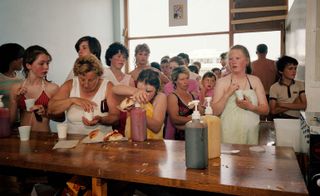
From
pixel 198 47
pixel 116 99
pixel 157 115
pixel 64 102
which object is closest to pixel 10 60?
pixel 64 102

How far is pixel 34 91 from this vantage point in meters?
2.27

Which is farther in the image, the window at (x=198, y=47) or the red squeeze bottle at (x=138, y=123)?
the window at (x=198, y=47)

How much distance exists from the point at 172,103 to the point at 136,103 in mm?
883

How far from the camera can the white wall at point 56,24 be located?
4113 millimetres

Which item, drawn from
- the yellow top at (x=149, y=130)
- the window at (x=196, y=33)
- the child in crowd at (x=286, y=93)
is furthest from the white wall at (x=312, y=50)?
the window at (x=196, y=33)

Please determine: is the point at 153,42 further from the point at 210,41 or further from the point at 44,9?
the point at 44,9

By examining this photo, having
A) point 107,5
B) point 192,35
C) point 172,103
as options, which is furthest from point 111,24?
point 172,103

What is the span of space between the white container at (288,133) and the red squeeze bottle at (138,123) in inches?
28.4

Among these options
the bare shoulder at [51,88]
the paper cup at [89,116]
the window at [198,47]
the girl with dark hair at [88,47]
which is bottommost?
the paper cup at [89,116]

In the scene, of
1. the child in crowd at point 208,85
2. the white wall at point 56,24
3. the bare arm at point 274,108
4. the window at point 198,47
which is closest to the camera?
the bare arm at point 274,108

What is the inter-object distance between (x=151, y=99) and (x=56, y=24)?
347 cm

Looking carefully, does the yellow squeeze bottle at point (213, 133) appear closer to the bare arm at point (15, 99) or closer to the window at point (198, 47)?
the bare arm at point (15, 99)

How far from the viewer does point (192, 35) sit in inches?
261

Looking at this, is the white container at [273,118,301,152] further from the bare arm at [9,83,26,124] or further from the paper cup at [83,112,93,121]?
the bare arm at [9,83,26,124]
